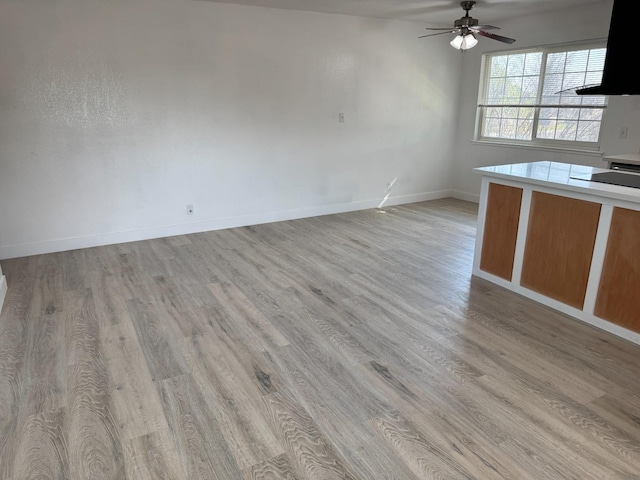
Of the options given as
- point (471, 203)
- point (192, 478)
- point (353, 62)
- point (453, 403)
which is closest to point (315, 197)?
point (353, 62)

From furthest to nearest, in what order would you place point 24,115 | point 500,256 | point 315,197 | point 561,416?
point 315,197, point 24,115, point 500,256, point 561,416

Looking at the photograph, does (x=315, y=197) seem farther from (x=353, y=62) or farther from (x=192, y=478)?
(x=192, y=478)

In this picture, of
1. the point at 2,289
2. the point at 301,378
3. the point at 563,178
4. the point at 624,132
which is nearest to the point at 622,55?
the point at 563,178

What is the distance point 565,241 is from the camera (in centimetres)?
294

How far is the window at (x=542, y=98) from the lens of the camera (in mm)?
4844

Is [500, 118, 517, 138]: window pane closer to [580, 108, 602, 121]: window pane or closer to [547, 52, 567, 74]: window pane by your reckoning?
[547, 52, 567, 74]: window pane

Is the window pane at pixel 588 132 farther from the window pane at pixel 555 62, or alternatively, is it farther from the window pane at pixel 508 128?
the window pane at pixel 508 128

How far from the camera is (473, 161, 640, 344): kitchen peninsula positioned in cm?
262

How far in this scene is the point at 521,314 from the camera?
9.87ft

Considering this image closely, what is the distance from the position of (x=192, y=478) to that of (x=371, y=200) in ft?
15.7

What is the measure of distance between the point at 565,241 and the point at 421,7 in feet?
10.3

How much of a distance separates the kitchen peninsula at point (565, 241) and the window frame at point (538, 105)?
1769 mm

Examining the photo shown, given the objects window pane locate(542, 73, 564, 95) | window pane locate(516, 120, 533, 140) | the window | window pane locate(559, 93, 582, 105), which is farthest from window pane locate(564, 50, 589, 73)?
window pane locate(516, 120, 533, 140)

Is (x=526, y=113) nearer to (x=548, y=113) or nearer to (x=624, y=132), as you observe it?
(x=548, y=113)
